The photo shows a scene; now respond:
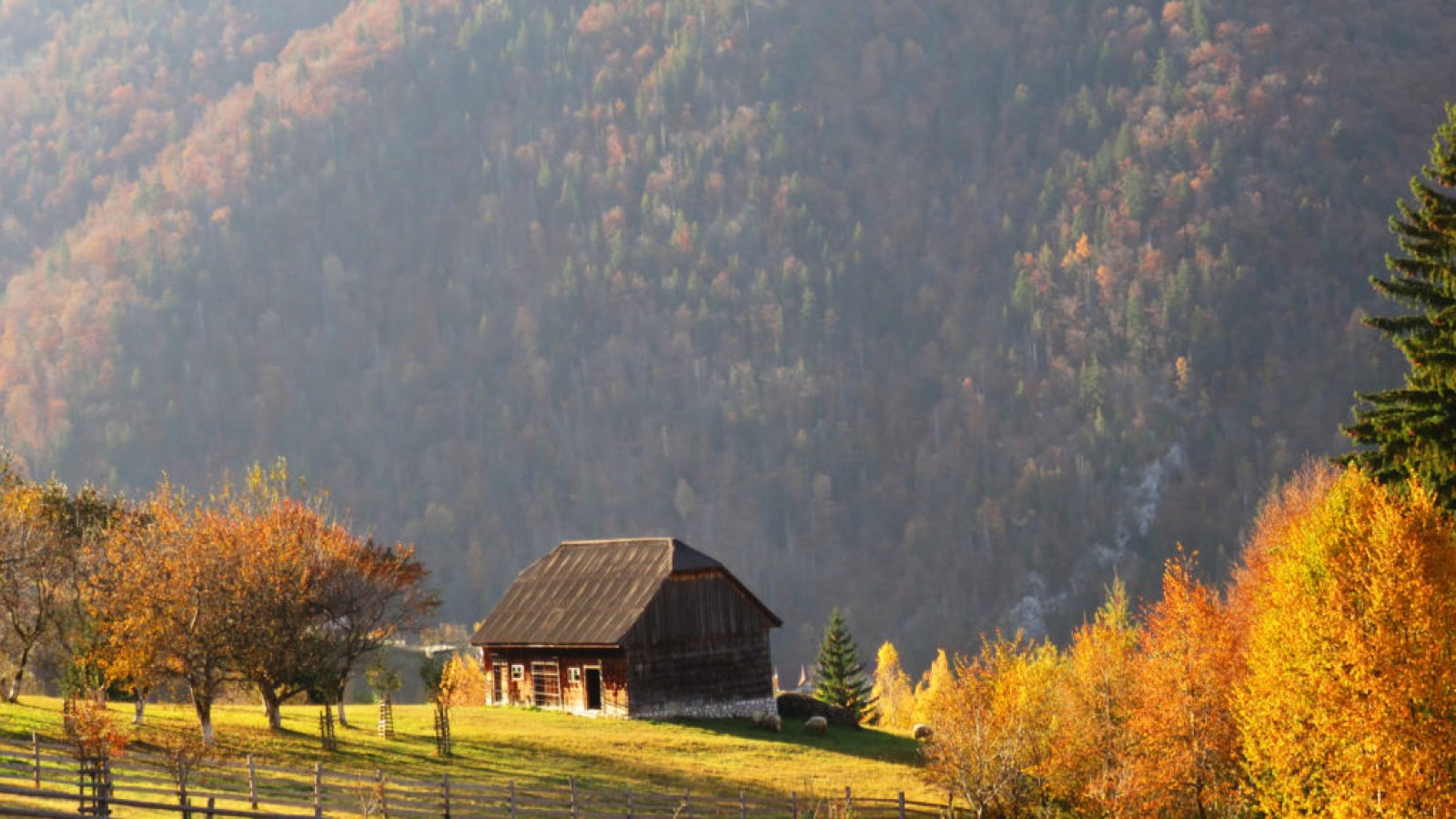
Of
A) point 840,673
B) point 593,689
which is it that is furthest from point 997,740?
point 840,673

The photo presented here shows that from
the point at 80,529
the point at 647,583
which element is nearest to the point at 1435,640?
the point at 647,583

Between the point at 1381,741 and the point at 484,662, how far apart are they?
140 ft

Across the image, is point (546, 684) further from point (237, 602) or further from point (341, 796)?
point (341, 796)

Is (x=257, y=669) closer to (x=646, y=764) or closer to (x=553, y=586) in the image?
(x=646, y=764)

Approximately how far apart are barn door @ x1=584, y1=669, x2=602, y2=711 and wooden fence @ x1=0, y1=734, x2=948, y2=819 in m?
16.8

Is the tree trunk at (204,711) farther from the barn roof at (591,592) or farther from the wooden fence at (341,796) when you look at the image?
the barn roof at (591,592)

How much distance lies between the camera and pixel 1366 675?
39656 mm

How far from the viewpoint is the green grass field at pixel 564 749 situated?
4497cm

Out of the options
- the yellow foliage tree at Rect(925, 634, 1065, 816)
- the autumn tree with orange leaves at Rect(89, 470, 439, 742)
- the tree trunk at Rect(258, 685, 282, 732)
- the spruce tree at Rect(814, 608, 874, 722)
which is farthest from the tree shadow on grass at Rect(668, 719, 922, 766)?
the spruce tree at Rect(814, 608, 874, 722)

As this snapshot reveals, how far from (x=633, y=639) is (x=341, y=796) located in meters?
23.2

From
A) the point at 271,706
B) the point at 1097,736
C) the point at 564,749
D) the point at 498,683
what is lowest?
the point at 1097,736

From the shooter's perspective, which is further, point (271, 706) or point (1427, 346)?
point (271, 706)

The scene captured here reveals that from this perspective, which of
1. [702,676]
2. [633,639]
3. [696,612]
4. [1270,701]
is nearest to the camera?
[1270,701]

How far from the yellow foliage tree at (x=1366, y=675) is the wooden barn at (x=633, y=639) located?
2598 cm
